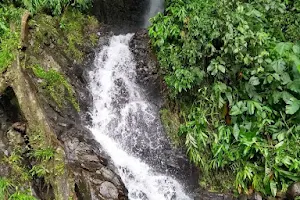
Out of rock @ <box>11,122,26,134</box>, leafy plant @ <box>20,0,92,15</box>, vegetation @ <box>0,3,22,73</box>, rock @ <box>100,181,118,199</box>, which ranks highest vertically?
leafy plant @ <box>20,0,92,15</box>

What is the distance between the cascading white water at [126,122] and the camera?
609 cm

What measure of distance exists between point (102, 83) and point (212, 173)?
3512 mm

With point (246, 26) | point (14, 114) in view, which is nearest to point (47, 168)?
point (14, 114)

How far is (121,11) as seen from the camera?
39.7 ft

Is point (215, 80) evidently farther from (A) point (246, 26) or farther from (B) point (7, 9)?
(B) point (7, 9)

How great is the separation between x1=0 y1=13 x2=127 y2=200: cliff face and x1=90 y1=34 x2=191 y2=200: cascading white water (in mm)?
397

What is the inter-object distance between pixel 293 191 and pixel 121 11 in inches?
354

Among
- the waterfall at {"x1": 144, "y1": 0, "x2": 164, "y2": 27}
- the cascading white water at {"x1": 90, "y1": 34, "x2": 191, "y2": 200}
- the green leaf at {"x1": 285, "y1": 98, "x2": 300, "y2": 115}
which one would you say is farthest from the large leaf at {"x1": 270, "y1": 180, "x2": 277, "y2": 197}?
the waterfall at {"x1": 144, "y1": 0, "x2": 164, "y2": 27}

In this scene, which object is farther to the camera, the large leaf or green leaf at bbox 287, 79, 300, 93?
green leaf at bbox 287, 79, 300, 93

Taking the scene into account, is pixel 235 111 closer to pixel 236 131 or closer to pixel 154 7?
pixel 236 131

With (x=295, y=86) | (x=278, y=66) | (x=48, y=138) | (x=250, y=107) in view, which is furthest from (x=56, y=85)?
(x=295, y=86)

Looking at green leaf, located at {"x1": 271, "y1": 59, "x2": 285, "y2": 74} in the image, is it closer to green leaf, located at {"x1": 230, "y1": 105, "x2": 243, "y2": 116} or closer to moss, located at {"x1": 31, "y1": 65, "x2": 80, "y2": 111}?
green leaf, located at {"x1": 230, "y1": 105, "x2": 243, "y2": 116}

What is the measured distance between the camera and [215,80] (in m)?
6.55

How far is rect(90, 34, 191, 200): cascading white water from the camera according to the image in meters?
6.09
